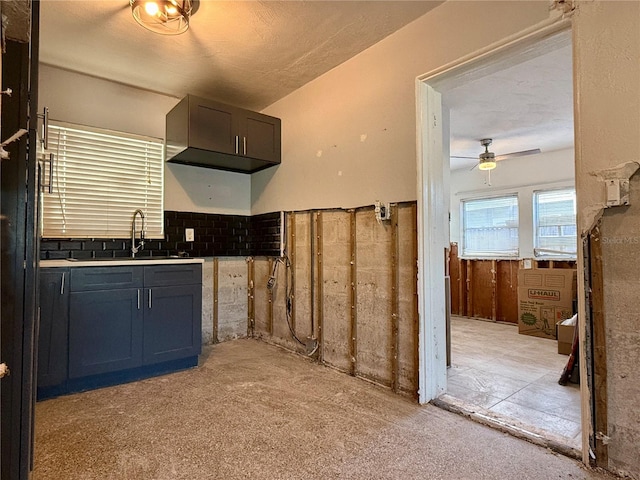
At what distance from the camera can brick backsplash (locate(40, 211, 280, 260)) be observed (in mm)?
3135

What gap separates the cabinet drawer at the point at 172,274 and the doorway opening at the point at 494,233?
1842 millimetres

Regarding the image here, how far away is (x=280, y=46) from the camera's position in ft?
8.94

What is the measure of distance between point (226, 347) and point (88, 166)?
2.13 metres

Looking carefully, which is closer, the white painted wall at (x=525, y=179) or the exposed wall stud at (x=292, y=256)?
the exposed wall stud at (x=292, y=256)

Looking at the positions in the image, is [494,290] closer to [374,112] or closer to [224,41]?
[374,112]

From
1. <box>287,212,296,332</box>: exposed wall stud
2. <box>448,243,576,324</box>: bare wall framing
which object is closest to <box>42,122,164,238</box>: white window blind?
<box>287,212,296,332</box>: exposed wall stud

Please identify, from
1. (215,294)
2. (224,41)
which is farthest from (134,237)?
(224,41)

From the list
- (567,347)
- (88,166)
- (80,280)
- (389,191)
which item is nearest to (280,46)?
(389,191)

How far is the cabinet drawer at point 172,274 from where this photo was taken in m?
2.79

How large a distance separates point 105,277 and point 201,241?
1.28 meters

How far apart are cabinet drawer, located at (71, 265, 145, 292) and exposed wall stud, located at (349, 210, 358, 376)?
1.64 metres

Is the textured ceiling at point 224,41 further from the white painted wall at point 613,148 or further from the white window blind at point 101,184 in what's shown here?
the white painted wall at point 613,148

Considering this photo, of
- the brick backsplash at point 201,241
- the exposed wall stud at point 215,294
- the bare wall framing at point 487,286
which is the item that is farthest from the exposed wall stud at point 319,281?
the bare wall framing at point 487,286

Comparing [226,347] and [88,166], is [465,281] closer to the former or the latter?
[226,347]
